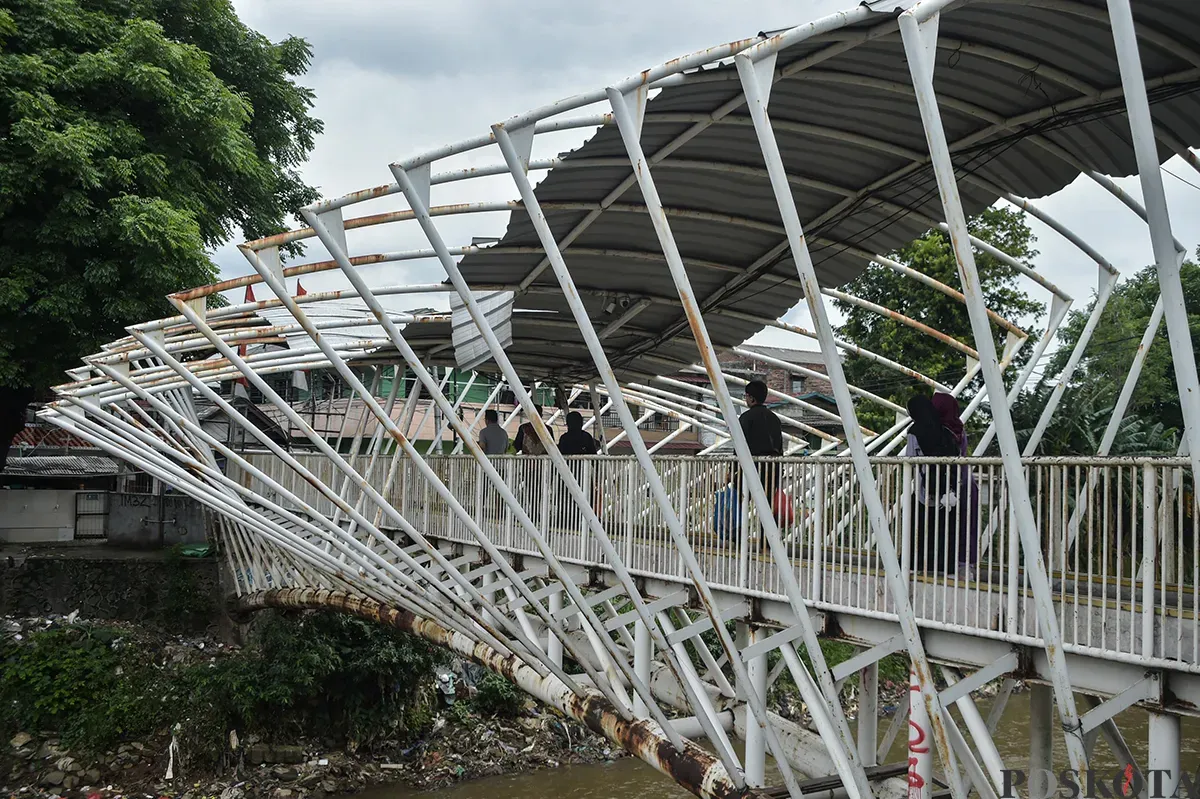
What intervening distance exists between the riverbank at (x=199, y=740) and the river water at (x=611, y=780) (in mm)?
446

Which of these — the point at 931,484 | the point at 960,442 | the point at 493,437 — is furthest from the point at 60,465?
the point at 931,484

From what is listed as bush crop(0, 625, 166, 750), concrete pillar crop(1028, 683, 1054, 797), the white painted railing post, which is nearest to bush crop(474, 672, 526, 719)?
bush crop(0, 625, 166, 750)

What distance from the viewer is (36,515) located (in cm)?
2859

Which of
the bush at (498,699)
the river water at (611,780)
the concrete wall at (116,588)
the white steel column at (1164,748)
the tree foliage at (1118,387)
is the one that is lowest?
the river water at (611,780)

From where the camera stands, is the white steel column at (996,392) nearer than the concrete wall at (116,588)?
Yes

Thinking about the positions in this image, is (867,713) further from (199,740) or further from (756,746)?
(199,740)

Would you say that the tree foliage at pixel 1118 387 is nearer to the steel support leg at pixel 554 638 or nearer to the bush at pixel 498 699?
the steel support leg at pixel 554 638

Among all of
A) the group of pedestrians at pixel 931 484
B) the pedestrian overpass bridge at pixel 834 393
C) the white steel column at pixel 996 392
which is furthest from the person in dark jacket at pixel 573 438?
the white steel column at pixel 996 392

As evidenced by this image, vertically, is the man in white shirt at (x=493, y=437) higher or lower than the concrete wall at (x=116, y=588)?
higher

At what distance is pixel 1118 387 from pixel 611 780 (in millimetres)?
20796

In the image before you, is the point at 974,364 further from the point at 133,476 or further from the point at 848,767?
the point at 133,476

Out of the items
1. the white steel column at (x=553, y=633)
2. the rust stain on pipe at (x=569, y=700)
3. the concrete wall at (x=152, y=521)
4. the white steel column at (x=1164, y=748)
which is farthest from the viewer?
the concrete wall at (x=152, y=521)

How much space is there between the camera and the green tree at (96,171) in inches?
710

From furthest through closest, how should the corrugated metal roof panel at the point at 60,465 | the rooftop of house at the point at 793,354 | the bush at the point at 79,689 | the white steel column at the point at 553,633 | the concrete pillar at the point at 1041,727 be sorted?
the rooftop of house at the point at 793,354, the corrugated metal roof panel at the point at 60,465, the bush at the point at 79,689, the white steel column at the point at 553,633, the concrete pillar at the point at 1041,727
